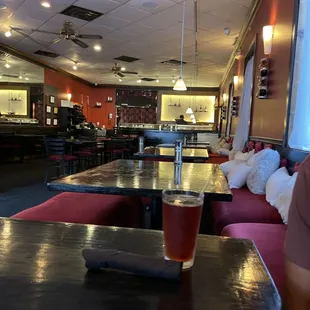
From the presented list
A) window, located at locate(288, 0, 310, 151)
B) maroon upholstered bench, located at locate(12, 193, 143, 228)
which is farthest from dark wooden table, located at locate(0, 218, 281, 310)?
window, located at locate(288, 0, 310, 151)

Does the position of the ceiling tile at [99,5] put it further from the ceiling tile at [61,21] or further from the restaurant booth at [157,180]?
the ceiling tile at [61,21]

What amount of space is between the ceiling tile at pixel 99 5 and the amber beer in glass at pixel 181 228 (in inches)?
224

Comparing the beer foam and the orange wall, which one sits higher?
the orange wall

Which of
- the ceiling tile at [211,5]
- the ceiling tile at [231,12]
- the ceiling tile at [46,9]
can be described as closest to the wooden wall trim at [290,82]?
the ceiling tile at [211,5]

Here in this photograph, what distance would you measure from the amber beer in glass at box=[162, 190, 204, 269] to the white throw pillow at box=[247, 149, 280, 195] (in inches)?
93.2

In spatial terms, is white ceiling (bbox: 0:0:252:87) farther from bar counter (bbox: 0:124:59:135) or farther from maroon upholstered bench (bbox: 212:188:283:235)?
maroon upholstered bench (bbox: 212:188:283:235)

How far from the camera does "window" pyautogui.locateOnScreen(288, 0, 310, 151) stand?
2.84 meters

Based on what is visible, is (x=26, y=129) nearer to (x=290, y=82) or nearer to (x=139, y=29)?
(x=139, y=29)

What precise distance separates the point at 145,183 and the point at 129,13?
5220mm

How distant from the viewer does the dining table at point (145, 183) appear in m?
1.76

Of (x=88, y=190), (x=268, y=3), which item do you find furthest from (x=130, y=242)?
(x=268, y=3)

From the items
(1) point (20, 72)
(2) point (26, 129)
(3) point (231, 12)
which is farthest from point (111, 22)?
(1) point (20, 72)

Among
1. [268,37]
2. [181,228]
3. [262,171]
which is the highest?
[268,37]

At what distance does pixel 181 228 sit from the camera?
758 mm
